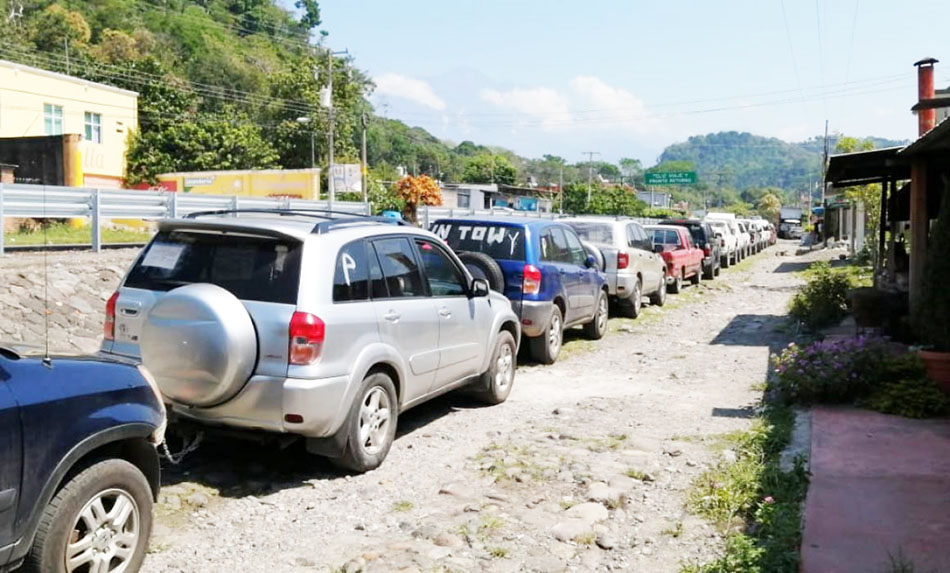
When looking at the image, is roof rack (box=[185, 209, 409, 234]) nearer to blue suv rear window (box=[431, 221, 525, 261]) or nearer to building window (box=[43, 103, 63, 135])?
blue suv rear window (box=[431, 221, 525, 261])

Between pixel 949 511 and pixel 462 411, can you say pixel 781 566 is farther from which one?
pixel 462 411

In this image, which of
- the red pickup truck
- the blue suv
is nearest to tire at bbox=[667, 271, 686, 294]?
the red pickup truck

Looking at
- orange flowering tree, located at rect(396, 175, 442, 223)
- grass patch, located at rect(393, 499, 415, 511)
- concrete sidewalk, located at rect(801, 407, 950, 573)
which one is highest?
orange flowering tree, located at rect(396, 175, 442, 223)

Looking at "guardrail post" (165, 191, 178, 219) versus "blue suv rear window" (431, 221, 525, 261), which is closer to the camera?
"blue suv rear window" (431, 221, 525, 261)

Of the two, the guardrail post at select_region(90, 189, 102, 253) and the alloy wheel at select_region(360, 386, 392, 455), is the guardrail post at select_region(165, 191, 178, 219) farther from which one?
the alloy wheel at select_region(360, 386, 392, 455)

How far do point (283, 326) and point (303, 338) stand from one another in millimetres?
148

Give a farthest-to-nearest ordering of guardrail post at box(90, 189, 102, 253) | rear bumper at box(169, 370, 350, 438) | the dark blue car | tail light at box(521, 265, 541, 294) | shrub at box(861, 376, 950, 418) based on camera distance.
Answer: guardrail post at box(90, 189, 102, 253), tail light at box(521, 265, 541, 294), shrub at box(861, 376, 950, 418), rear bumper at box(169, 370, 350, 438), the dark blue car

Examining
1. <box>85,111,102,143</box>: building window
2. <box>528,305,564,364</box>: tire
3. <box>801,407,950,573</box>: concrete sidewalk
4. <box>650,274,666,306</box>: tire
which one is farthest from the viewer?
<box>85,111,102,143</box>: building window

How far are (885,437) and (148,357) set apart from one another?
539 cm

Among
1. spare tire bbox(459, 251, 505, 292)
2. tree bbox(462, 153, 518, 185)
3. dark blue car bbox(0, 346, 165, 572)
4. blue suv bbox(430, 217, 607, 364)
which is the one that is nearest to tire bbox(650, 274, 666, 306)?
blue suv bbox(430, 217, 607, 364)

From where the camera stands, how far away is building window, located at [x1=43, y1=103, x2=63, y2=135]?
40.1 metres

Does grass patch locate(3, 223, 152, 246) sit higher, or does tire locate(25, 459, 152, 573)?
grass patch locate(3, 223, 152, 246)

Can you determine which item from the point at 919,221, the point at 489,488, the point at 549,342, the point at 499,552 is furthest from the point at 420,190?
the point at 499,552

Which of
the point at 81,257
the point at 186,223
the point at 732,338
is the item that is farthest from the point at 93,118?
the point at 186,223
